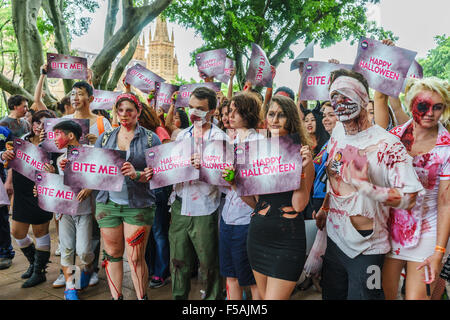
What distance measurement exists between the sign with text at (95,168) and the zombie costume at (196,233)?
59 cm

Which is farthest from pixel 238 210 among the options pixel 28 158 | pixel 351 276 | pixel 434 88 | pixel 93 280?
pixel 28 158

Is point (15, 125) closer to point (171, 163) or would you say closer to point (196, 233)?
point (171, 163)

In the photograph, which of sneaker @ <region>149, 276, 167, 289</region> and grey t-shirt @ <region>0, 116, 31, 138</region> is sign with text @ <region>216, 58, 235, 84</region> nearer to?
grey t-shirt @ <region>0, 116, 31, 138</region>

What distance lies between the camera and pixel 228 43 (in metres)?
12.9

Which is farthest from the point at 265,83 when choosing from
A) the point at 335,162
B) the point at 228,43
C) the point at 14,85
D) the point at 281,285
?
the point at 228,43

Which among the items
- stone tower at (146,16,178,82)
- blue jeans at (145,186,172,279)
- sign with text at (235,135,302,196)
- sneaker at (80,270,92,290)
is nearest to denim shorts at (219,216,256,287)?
sign with text at (235,135,302,196)

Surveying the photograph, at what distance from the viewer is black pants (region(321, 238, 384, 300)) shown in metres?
2.16

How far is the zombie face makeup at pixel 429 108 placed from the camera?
91.7 inches

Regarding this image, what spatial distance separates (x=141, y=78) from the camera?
621 centimetres

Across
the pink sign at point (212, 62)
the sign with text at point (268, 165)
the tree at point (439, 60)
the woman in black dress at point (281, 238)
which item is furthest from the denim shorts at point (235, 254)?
the tree at point (439, 60)

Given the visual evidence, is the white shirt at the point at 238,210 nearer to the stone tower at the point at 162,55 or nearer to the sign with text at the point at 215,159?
the sign with text at the point at 215,159

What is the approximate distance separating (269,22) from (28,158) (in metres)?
12.0

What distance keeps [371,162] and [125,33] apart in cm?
868

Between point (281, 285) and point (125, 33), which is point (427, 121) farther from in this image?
point (125, 33)
